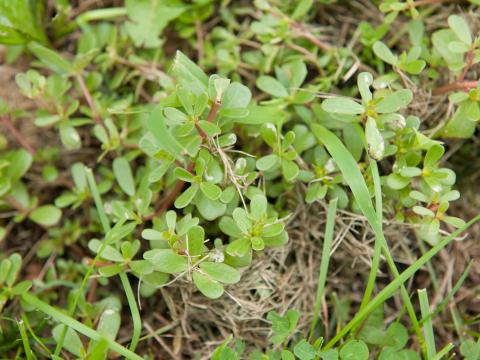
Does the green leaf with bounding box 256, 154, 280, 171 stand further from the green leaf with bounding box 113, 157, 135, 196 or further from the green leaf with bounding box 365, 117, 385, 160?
the green leaf with bounding box 113, 157, 135, 196

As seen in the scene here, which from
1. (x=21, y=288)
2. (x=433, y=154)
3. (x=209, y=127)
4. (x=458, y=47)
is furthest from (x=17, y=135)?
(x=458, y=47)

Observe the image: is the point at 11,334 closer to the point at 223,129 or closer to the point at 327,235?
the point at 223,129

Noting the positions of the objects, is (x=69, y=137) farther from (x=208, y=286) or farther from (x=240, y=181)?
(x=208, y=286)

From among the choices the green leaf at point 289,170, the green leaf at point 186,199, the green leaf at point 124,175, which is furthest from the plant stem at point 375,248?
the green leaf at point 124,175

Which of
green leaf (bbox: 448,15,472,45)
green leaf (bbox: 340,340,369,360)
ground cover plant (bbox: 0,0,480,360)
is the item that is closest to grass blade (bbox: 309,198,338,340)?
ground cover plant (bbox: 0,0,480,360)

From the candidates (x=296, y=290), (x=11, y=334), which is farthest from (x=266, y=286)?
(x=11, y=334)

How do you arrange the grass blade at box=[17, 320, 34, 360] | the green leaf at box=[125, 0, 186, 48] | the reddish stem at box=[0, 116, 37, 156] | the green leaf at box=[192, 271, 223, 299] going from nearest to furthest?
the green leaf at box=[192, 271, 223, 299]
the grass blade at box=[17, 320, 34, 360]
the reddish stem at box=[0, 116, 37, 156]
the green leaf at box=[125, 0, 186, 48]
